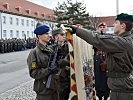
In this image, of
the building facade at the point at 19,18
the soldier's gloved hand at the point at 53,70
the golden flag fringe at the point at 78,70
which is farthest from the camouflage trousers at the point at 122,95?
the building facade at the point at 19,18

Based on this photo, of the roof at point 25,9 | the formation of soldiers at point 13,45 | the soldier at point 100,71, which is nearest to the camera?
the soldier at point 100,71

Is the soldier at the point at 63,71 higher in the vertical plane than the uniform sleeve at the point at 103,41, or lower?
lower

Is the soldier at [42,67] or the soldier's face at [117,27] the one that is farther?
the soldier at [42,67]

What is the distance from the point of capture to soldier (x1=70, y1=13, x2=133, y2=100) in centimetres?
335

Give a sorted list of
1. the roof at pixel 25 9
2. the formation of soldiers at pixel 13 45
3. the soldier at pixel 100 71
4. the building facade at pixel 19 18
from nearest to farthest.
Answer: the soldier at pixel 100 71, the formation of soldiers at pixel 13 45, the building facade at pixel 19 18, the roof at pixel 25 9

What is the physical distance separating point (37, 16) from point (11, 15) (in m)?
16.4

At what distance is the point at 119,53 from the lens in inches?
139

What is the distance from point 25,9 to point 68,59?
73.5 meters

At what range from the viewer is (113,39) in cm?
341

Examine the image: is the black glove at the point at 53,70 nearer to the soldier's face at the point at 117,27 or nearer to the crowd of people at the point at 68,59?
the crowd of people at the point at 68,59

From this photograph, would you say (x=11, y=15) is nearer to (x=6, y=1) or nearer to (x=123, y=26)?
(x=6, y=1)

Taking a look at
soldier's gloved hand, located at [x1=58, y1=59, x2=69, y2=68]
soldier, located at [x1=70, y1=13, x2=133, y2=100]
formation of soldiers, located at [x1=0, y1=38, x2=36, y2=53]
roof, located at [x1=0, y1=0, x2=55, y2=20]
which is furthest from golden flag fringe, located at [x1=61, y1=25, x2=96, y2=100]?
roof, located at [x1=0, y1=0, x2=55, y2=20]

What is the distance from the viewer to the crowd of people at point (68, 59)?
3412mm

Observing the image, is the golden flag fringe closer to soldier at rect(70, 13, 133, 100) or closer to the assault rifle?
the assault rifle
